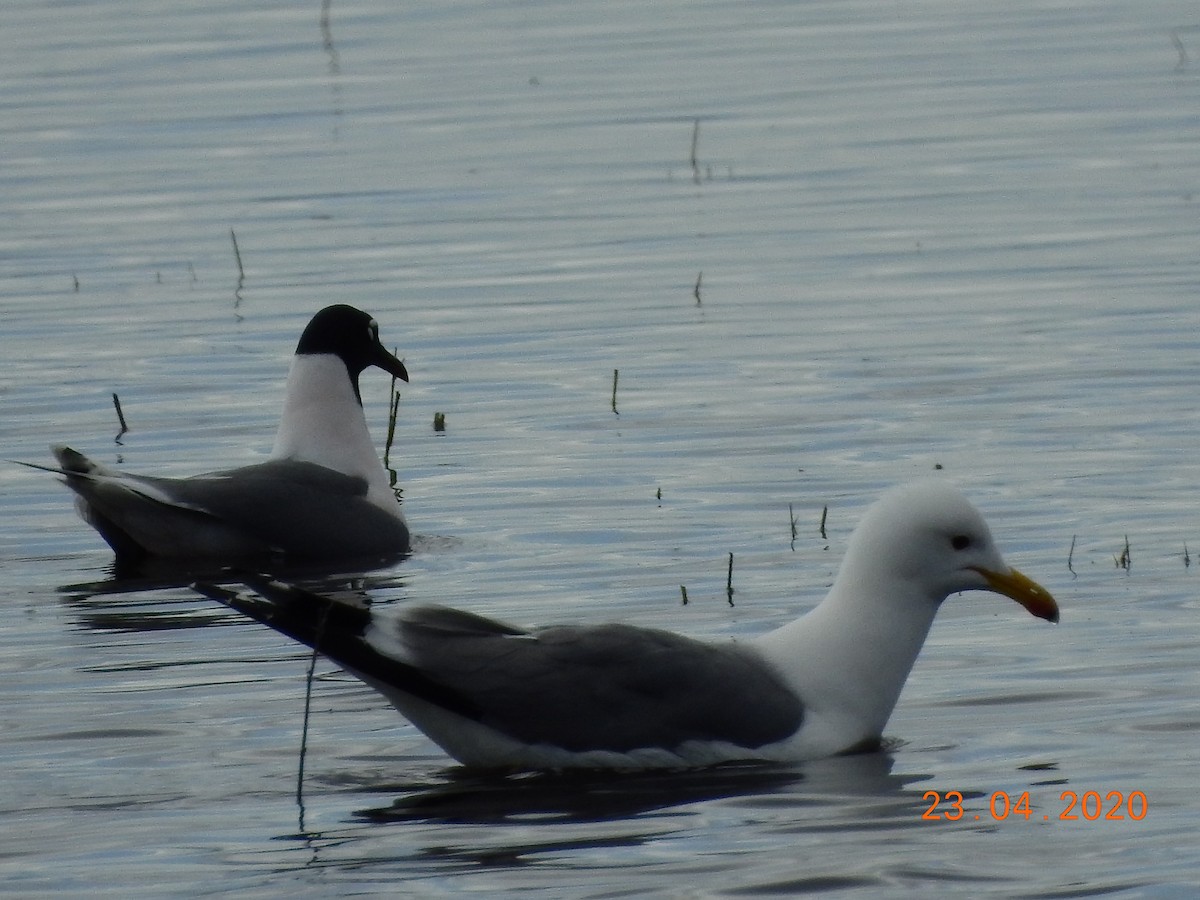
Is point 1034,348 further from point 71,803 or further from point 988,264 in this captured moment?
point 71,803

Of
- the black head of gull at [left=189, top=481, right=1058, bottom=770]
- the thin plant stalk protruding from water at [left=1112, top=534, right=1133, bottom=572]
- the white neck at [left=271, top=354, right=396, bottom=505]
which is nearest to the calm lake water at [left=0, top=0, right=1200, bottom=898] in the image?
the thin plant stalk protruding from water at [left=1112, top=534, right=1133, bottom=572]

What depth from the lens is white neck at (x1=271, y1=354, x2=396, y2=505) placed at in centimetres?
1152

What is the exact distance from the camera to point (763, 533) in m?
10.3

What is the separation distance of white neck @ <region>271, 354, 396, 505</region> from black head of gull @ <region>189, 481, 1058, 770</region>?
4128 millimetres

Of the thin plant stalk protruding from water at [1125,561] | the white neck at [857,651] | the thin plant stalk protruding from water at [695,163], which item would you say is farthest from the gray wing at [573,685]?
the thin plant stalk protruding from water at [695,163]

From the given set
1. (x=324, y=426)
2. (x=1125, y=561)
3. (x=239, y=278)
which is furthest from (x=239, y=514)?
(x=239, y=278)

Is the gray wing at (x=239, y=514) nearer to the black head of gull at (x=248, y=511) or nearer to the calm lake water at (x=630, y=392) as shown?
the black head of gull at (x=248, y=511)

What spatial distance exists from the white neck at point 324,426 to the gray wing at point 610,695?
422cm

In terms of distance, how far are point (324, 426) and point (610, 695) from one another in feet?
15.2

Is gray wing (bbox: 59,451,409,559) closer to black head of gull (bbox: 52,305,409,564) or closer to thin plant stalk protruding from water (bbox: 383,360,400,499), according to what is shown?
black head of gull (bbox: 52,305,409,564)

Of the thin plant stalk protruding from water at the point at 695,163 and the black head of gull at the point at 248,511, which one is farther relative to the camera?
the thin plant stalk protruding from water at the point at 695,163

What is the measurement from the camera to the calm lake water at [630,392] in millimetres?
6840

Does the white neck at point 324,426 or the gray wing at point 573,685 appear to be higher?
the white neck at point 324,426

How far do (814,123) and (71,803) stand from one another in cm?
1517
